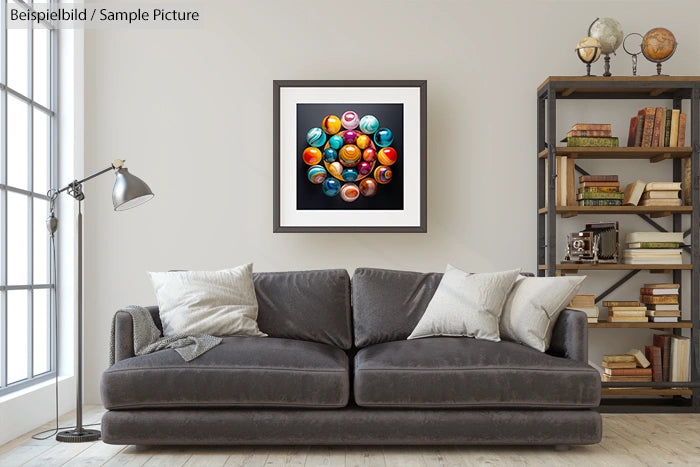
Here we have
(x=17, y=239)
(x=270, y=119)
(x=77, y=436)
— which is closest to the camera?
(x=77, y=436)

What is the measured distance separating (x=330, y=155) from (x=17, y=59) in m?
1.84

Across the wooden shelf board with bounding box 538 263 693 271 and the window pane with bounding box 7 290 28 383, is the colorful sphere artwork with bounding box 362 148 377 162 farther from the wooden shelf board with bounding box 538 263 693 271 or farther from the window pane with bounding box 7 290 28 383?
the window pane with bounding box 7 290 28 383

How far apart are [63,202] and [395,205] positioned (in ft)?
6.54

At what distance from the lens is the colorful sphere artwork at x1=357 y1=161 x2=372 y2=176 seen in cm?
514

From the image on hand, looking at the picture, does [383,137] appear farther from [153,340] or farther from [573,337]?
[153,340]

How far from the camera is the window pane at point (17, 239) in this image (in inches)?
169

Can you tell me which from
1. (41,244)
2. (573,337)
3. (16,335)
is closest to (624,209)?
(573,337)

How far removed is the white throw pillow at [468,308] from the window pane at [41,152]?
2.27 m

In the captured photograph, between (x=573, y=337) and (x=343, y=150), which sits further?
(x=343, y=150)

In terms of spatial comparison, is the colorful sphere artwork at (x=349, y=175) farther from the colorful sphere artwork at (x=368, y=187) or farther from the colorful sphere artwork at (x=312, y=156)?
the colorful sphere artwork at (x=312, y=156)

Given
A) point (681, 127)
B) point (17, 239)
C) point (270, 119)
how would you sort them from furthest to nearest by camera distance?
point (270, 119), point (681, 127), point (17, 239)

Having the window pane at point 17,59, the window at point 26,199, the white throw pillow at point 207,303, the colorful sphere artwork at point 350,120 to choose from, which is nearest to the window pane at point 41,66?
the window at point 26,199

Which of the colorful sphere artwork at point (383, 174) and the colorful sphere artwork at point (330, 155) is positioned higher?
the colorful sphere artwork at point (330, 155)

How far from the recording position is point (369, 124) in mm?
5129
